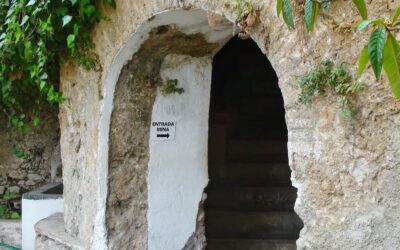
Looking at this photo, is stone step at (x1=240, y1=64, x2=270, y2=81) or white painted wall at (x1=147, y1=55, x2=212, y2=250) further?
stone step at (x1=240, y1=64, x2=270, y2=81)

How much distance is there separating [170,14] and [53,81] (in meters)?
1.78

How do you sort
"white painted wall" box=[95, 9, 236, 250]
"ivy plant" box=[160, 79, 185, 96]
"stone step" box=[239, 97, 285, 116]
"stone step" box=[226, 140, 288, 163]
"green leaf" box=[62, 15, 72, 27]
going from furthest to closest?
"stone step" box=[239, 97, 285, 116] < "stone step" box=[226, 140, 288, 163] < "ivy plant" box=[160, 79, 185, 96] < "green leaf" box=[62, 15, 72, 27] < "white painted wall" box=[95, 9, 236, 250]

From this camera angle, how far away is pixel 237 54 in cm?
527

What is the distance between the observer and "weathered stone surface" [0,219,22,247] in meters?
5.37

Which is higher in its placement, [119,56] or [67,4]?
[67,4]

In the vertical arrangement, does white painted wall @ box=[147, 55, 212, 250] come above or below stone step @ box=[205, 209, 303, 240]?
above

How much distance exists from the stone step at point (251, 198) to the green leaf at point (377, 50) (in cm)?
361

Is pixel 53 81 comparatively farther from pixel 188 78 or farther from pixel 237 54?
pixel 237 54

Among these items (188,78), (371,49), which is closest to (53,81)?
(188,78)

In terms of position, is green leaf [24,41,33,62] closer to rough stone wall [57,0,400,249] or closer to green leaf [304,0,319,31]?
rough stone wall [57,0,400,249]

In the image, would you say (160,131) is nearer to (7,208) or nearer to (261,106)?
(261,106)

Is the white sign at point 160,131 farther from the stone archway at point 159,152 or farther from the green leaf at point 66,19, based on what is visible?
the green leaf at point 66,19

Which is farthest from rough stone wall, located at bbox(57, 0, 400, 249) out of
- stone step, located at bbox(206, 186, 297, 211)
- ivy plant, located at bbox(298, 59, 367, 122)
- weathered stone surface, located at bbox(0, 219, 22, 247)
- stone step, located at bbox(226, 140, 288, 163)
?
weathered stone surface, located at bbox(0, 219, 22, 247)

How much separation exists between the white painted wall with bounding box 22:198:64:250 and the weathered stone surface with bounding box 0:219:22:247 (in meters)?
0.35
